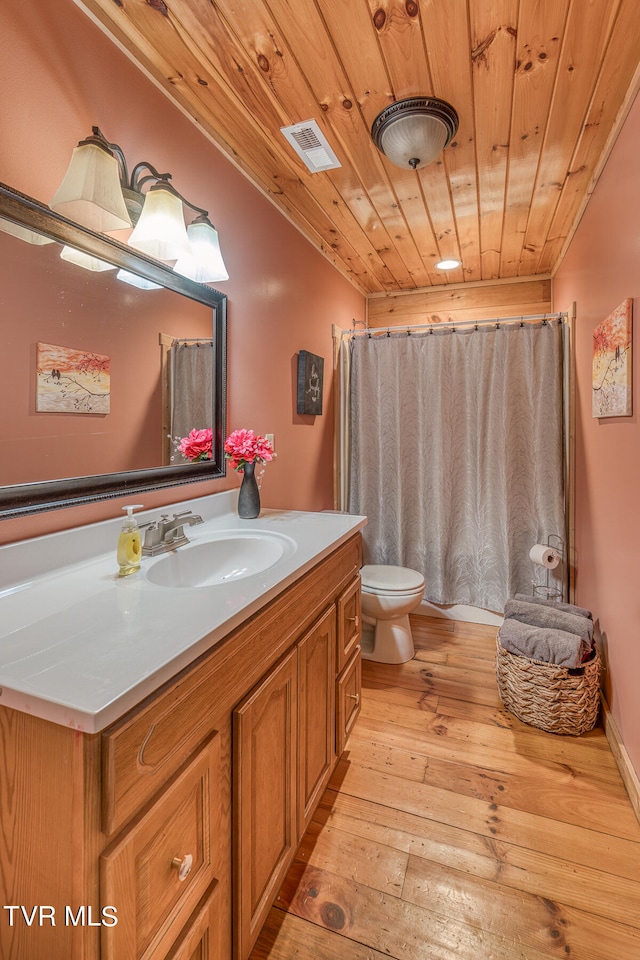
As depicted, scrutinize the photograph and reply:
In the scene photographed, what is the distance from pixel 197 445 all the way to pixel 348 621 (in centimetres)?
83

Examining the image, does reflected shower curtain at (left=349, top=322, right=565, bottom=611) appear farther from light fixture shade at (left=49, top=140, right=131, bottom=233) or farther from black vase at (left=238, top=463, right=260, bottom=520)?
light fixture shade at (left=49, top=140, right=131, bottom=233)

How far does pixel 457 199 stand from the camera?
84.5 inches

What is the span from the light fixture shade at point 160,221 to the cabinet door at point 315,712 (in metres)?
1.18

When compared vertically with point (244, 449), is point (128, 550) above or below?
below

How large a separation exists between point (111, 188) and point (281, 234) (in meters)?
1.24

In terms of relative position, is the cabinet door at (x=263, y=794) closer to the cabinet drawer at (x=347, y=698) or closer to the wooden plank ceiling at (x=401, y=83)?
the cabinet drawer at (x=347, y=698)

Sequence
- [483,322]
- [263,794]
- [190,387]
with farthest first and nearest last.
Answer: [483,322] < [190,387] < [263,794]

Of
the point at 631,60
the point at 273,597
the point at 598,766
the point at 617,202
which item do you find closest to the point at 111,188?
the point at 273,597

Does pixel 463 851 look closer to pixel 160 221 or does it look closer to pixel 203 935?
pixel 203 935

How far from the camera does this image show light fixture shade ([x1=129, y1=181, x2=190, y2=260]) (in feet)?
3.97

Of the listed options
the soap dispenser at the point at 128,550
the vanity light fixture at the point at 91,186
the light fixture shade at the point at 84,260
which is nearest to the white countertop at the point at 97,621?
the soap dispenser at the point at 128,550

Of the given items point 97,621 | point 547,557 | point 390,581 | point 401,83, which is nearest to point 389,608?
point 390,581

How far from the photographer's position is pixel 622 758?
1533 millimetres

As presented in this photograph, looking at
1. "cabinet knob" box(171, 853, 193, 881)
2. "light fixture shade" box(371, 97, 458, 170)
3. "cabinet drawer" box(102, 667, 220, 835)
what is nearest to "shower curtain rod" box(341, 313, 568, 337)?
"light fixture shade" box(371, 97, 458, 170)
